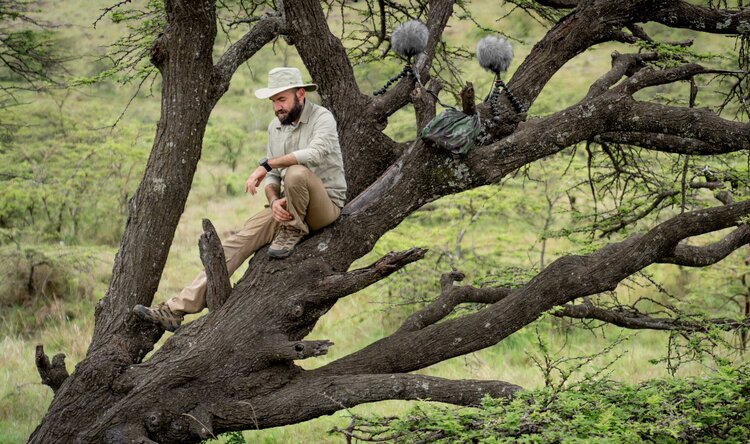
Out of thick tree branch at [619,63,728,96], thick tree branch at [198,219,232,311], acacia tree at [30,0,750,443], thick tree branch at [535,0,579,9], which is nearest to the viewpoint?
acacia tree at [30,0,750,443]

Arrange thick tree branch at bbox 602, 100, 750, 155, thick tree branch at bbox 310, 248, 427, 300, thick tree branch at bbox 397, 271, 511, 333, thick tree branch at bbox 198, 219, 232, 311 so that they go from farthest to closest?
thick tree branch at bbox 397, 271, 511, 333 < thick tree branch at bbox 602, 100, 750, 155 < thick tree branch at bbox 198, 219, 232, 311 < thick tree branch at bbox 310, 248, 427, 300

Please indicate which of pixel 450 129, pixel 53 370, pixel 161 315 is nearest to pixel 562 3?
pixel 450 129

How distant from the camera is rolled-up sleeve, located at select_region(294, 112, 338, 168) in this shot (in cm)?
494

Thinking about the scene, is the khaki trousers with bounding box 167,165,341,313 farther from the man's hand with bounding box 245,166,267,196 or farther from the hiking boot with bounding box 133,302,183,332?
the man's hand with bounding box 245,166,267,196

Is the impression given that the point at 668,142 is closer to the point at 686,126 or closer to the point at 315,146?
the point at 686,126

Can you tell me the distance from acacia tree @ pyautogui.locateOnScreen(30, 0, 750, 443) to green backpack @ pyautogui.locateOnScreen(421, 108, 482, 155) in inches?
7.1

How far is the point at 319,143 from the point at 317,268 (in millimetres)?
809

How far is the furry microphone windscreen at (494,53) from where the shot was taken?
219 inches

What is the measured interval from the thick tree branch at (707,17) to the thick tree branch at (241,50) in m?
2.96

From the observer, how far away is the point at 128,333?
5270 mm

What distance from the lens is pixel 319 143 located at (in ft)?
16.4

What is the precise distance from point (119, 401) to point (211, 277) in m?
0.93

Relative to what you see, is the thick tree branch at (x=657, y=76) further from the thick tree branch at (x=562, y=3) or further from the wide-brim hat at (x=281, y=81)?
the wide-brim hat at (x=281, y=81)

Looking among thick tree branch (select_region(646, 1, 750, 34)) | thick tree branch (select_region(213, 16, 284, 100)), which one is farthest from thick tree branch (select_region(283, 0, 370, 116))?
thick tree branch (select_region(646, 1, 750, 34))
